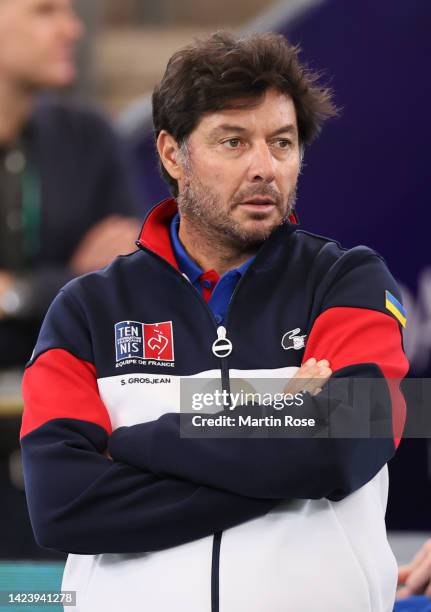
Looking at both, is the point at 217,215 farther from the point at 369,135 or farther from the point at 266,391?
the point at 369,135

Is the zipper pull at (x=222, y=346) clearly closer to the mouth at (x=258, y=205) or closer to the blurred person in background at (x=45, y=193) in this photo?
the mouth at (x=258, y=205)

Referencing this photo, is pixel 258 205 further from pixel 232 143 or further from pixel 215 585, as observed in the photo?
pixel 215 585

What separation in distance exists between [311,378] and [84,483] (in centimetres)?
35

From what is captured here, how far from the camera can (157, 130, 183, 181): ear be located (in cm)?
205

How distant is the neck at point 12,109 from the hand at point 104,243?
326 millimetres

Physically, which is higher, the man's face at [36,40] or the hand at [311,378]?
the man's face at [36,40]

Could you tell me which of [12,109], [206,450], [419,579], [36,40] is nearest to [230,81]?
[206,450]

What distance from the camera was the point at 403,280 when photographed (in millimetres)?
3830

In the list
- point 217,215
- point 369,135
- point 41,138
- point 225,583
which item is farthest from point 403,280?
point 225,583

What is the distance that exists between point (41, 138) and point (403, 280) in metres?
1.14

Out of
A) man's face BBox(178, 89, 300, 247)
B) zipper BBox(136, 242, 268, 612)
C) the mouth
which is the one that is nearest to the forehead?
man's face BBox(178, 89, 300, 247)

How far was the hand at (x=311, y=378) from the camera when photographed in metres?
1.83

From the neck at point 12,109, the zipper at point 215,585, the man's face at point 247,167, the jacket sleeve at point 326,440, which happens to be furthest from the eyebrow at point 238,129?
the neck at point 12,109

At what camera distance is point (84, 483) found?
1844 mm
